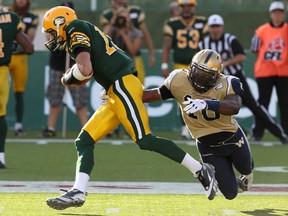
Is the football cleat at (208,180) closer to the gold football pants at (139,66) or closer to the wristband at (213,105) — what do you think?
the wristband at (213,105)

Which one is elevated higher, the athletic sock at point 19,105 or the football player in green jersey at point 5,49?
the football player in green jersey at point 5,49

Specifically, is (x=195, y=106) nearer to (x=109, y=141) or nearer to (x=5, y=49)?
(x=5, y=49)

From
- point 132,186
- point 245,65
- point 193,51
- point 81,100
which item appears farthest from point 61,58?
point 132,186

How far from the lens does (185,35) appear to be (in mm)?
13961

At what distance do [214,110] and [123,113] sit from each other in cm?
69

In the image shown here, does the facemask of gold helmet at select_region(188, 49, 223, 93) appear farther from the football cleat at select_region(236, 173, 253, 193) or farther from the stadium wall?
the stadium wall

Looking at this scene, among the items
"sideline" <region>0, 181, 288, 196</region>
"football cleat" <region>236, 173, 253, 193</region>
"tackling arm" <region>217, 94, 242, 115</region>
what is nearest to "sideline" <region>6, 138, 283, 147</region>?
"sideline" <region>0, 181, 288, 196</region>

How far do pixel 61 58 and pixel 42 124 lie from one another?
60.9 inches

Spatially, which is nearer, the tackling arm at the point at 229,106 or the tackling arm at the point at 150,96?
the tackling arm at the point at 229,106

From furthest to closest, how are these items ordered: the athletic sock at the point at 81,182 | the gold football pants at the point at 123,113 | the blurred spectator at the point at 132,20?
the blurred spectator at the point at 132,20
the gold football pants at the point at 123,113
the athletic sock at the point at 81,182

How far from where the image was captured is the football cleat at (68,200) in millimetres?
6969

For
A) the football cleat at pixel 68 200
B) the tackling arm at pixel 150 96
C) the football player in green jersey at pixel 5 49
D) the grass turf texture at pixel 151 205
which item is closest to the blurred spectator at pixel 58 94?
the football player in green jersey at pixel 5 49

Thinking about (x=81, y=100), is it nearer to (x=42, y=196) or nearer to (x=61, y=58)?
(x=61, y=58)

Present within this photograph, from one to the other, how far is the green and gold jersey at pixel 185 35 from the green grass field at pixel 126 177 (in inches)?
54.9
